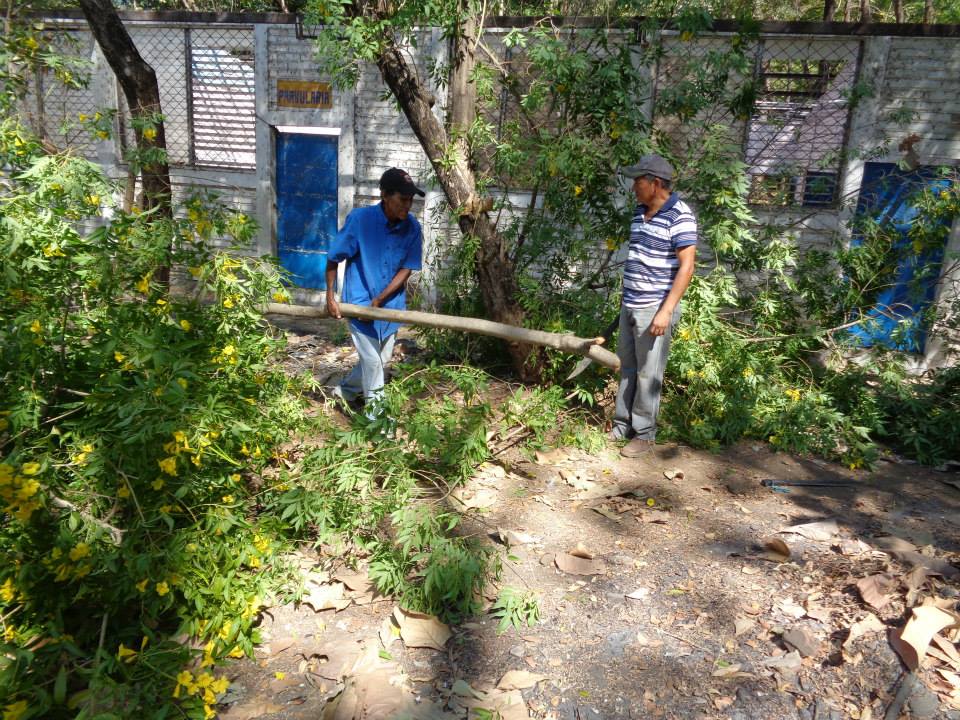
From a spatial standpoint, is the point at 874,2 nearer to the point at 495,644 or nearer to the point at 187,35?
the point at 187,35

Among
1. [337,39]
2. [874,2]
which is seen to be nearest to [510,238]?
[337,39]

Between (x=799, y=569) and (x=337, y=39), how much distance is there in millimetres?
4338

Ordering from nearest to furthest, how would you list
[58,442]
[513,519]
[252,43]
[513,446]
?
[58,442]
[513,519]
[513,446]
[252,43]

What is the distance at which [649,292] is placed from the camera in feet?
15.6

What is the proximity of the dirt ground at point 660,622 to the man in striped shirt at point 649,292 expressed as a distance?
0.62 m

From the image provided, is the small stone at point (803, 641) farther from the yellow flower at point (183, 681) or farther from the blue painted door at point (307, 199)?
the blue painted door at point (307, 199)

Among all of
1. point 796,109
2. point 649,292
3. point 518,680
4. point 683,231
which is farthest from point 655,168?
point 796,109

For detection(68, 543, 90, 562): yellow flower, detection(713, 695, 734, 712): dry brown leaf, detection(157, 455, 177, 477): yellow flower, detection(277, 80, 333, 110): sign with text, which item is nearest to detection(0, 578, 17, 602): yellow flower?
detection(68, 543, 90, 562): yellow flower

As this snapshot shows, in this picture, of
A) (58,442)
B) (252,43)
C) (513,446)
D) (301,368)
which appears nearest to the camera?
(58,442)

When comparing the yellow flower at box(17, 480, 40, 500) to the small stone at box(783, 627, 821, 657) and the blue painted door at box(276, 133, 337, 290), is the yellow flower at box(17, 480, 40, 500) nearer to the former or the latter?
the small stone at box(783, 627, 821, 657)

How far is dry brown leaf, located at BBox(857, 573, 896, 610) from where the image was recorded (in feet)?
10.5

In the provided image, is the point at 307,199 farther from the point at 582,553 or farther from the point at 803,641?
the point at 803,641

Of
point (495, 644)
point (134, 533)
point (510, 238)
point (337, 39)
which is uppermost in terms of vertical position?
point (337, 39)

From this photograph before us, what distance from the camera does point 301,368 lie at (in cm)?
597
